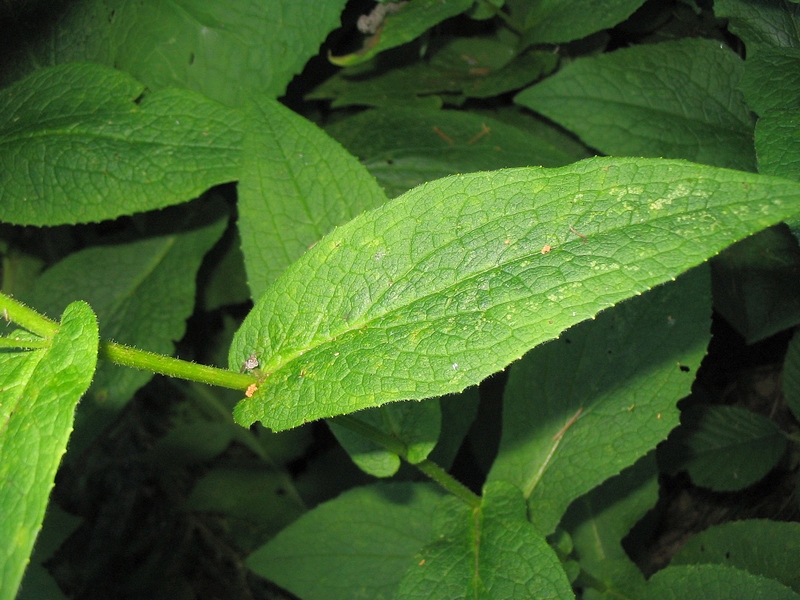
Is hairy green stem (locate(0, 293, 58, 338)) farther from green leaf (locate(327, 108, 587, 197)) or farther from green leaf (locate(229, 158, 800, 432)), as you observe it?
green leaf (locate(327, 108, 587, 197))

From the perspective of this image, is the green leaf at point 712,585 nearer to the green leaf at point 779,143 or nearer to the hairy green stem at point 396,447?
the hairy green stem at point 396,447

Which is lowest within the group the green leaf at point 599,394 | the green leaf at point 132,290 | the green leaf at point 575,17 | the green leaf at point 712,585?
the green leaf at point 712,585

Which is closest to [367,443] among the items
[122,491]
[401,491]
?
[401,491]

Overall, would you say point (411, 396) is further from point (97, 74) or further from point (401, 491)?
point (97, 74)

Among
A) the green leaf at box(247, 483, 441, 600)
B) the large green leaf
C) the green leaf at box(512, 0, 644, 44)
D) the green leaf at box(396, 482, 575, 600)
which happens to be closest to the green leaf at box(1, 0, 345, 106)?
the large green leaf

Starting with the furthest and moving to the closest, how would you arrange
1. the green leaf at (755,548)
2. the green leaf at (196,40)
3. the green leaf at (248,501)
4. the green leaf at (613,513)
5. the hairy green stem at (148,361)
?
the green leaf at (248,501), the green leaf at (196,40), the green leaf at (613,513), the green leaf at (755,548), the hairy green stem at (148,361)

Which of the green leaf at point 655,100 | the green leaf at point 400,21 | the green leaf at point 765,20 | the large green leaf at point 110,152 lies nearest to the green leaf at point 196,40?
the green leaf at point 400,21
